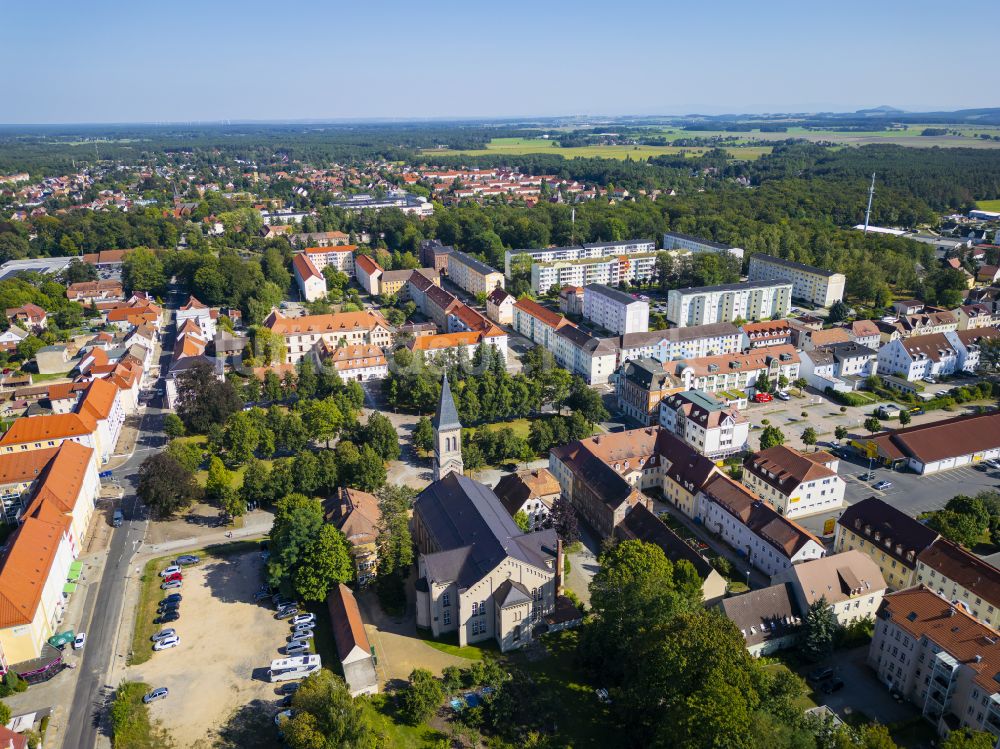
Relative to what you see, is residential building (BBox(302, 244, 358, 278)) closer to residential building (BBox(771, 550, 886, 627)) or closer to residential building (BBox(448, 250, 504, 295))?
residential building (BBox(448, 250, 504, 295))

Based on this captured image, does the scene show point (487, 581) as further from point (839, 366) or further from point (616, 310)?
point (616, 310)

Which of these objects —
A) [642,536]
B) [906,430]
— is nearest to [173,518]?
[642,536]

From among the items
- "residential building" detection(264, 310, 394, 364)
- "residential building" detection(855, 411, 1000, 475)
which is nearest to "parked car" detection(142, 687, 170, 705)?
"residential building" detection(264, 310, 394, 364)

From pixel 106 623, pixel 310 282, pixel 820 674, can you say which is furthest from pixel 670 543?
pixel 310 282

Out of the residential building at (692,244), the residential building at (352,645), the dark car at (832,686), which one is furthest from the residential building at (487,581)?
the residential building at (692,244)

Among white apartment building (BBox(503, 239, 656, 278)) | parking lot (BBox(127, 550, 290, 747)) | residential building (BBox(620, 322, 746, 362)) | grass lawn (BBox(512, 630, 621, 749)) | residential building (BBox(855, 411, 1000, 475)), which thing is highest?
white apartment building (BBox(503, 239, 656, 278))

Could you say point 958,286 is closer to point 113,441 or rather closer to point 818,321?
point 818,321

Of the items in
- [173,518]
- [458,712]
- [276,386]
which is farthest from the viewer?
[276,386]
